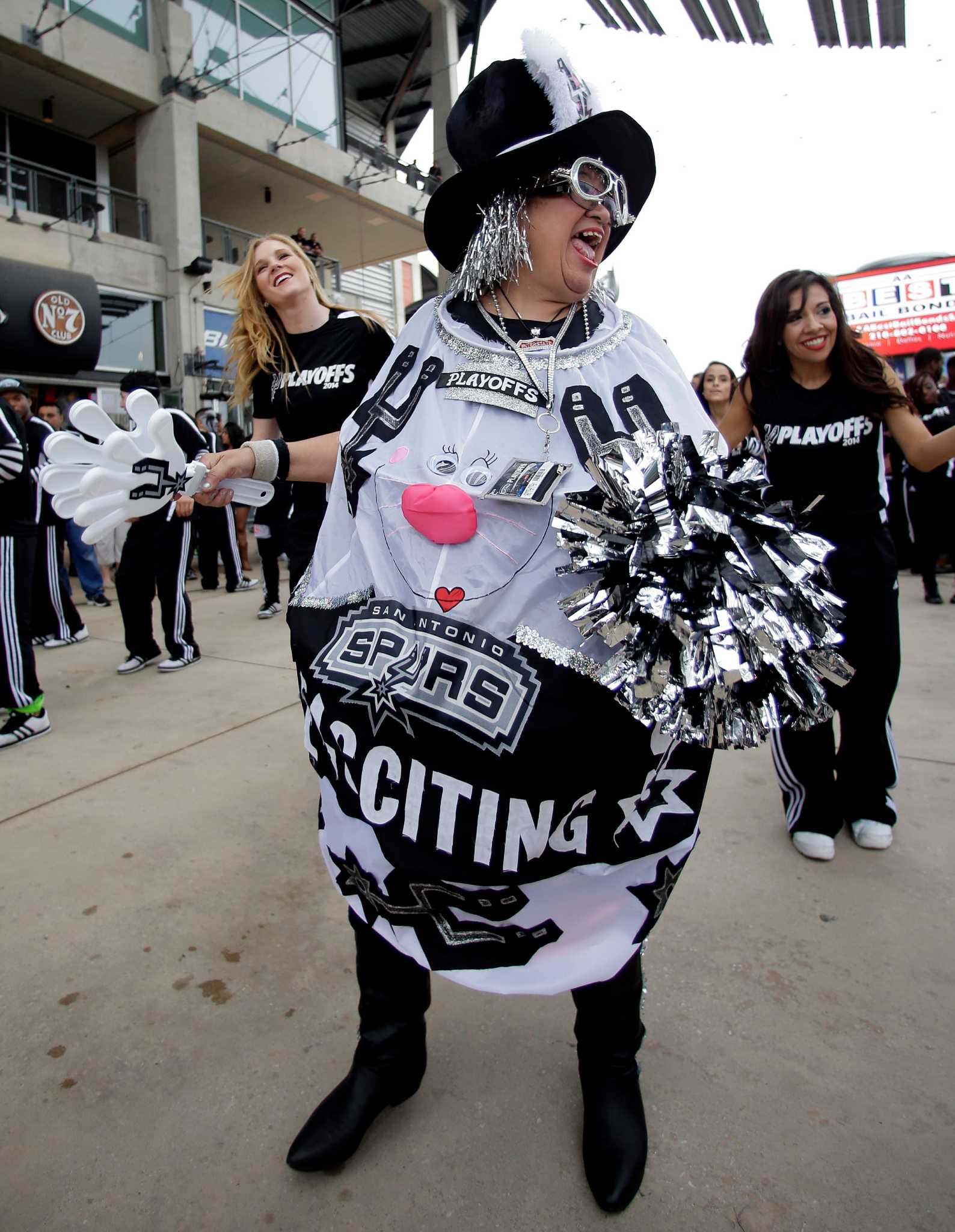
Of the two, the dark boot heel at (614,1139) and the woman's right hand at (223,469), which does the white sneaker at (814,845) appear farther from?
the woman's right hand at (223,469)

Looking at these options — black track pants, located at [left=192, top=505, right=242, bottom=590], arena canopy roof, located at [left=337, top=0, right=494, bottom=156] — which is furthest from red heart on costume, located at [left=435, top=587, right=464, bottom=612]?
arena canopy roof, located at [left=337, top=0, right=494, bottom=156]

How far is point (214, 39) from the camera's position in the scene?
12250 mm

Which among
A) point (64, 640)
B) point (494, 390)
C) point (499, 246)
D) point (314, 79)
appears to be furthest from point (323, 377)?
point (314, 79)

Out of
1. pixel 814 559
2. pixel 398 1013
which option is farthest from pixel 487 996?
pixel 814 559

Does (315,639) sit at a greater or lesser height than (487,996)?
greater

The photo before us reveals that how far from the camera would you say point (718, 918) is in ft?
6.68

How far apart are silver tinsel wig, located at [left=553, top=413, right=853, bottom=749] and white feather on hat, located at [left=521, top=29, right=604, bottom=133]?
2.15 ft

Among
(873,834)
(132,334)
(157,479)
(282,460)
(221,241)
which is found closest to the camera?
(157,479)

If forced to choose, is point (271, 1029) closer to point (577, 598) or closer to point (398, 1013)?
point (398, 1013)

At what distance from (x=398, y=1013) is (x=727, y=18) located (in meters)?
5.86

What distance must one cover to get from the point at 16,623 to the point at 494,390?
332 centimetres

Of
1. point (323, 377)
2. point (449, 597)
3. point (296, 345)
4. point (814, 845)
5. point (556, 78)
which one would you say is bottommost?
point (814, 845)

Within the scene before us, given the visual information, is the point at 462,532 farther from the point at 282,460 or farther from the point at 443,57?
the point at 443,57

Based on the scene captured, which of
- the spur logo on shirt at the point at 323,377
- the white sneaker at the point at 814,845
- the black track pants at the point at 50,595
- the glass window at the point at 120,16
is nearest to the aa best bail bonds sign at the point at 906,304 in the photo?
the glass window at the point at 120,16
